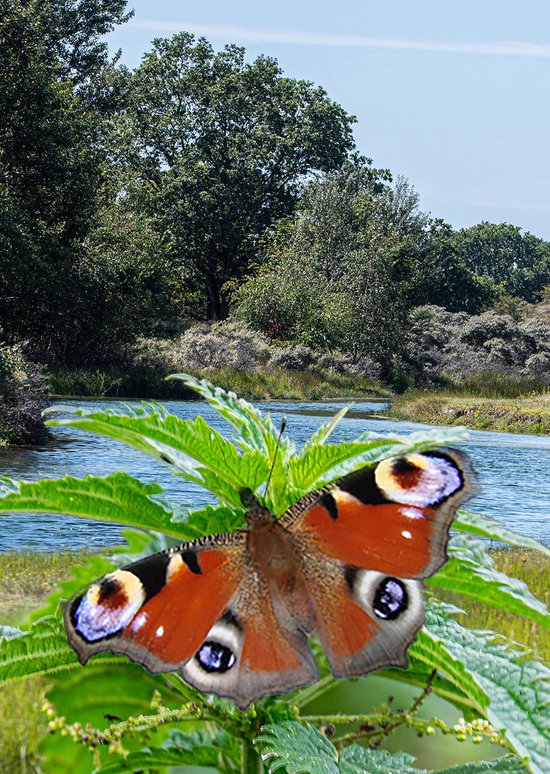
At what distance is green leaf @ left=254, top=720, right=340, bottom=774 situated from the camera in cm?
128

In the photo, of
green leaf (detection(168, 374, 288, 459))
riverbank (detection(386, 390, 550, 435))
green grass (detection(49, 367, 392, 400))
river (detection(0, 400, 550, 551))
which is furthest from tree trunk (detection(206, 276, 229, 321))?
green leaf (detection(168, 374, 288, 459))

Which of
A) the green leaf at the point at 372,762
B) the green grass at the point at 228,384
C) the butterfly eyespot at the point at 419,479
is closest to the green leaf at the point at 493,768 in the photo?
the green leaf at the point at 372,762

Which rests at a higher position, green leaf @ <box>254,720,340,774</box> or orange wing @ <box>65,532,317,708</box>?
orange wing @ <box>65,532,317,708</box>

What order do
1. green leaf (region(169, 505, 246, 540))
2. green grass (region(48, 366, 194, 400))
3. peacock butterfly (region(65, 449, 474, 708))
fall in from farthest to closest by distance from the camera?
green grass (region(48, 366, 194, 400))
green leaf (region(169, 505, 246, 540))
peacock butterfly (region(65, 449, 474, 708))

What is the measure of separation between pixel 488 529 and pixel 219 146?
159ft

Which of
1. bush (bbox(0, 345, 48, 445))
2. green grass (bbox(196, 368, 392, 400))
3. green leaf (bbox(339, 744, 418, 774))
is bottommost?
green grass (bbox(196, 368, 392, 400))

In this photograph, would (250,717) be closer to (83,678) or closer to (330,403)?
(83,678)

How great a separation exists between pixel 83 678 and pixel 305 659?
480 millimetres

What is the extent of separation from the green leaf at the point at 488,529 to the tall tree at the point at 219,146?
151 ft

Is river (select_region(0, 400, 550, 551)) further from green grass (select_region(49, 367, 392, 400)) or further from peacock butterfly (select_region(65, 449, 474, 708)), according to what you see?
green grass (select_region(49, 367, 392, 400))

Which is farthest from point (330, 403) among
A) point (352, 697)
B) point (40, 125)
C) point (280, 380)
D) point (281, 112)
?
point (352, 697)

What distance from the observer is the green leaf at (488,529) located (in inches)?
51.8

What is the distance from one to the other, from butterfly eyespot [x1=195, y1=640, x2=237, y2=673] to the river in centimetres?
45

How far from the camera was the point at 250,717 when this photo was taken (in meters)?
1.42
